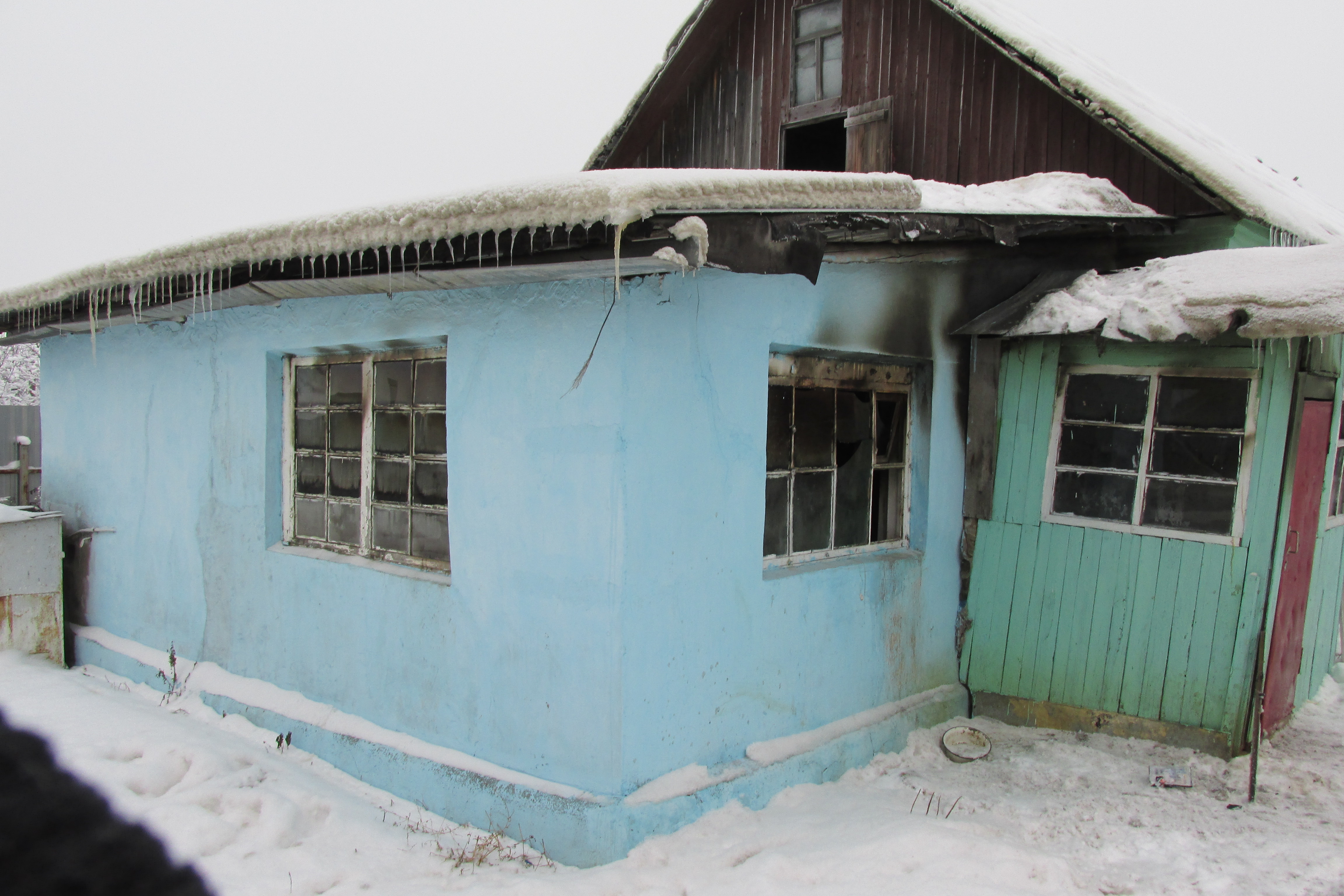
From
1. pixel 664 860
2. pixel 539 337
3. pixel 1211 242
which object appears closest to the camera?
pixel 664 860

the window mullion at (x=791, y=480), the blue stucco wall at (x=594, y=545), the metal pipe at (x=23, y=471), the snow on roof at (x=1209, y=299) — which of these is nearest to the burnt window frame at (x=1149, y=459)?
the snow on roof at (x=1209, y=299)

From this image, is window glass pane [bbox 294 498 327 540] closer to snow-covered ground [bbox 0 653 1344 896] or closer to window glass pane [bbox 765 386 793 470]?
snow-covered ground [bbox 0 653 1344 896]

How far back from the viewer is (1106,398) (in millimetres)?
5051

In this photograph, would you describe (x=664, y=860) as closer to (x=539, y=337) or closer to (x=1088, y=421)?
(x=539, y=337)

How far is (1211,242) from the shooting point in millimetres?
5387

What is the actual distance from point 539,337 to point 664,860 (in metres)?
2.25

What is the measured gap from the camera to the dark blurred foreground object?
3314 millimetres

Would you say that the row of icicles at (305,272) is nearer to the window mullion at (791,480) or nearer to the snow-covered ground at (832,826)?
the window mullion at (791,480)

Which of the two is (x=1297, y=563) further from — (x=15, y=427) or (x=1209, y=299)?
(x=15, y=427)

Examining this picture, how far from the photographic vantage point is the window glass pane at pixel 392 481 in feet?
15.3

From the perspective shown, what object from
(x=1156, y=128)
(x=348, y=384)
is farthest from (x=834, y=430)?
(x=1156, y=128)

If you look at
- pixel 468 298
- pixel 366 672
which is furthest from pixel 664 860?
pixel 468 298

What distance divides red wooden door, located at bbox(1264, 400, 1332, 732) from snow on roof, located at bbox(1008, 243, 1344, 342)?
3.15 feet

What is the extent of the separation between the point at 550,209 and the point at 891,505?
3189 millimetres
